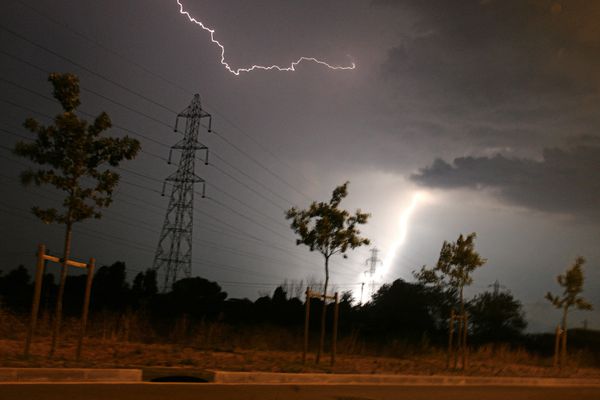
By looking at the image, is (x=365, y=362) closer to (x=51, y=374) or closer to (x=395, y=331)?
(x=51, y=374)

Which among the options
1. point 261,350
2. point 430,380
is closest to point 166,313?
point 261,350

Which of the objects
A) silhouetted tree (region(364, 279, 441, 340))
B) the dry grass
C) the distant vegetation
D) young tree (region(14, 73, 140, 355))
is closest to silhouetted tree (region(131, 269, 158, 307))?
the distant vegetation

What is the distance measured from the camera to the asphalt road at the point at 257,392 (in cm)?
988

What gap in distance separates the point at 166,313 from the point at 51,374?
95.1 ft

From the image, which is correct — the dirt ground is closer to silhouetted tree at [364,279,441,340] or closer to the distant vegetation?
the distant vegetation

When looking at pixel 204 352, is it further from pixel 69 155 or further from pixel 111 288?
pixel 111 288

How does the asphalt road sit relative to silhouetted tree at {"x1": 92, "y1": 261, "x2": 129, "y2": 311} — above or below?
below

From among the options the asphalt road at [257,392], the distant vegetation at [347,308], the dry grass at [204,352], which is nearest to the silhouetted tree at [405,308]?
the distant vegetation at [347,308]

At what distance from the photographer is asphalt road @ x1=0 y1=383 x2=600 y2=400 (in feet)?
32.4

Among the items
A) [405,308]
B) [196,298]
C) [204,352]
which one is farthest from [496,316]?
[204,352]

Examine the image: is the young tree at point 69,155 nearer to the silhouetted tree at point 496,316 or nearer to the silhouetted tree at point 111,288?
the silhouetted tree at point 111,288

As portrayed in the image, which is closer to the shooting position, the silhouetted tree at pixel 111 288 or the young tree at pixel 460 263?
the young tree at pixel 460 263

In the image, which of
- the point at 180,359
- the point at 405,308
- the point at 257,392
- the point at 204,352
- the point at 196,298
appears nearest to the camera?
the point at 257,392

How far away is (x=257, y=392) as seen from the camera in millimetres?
11812
